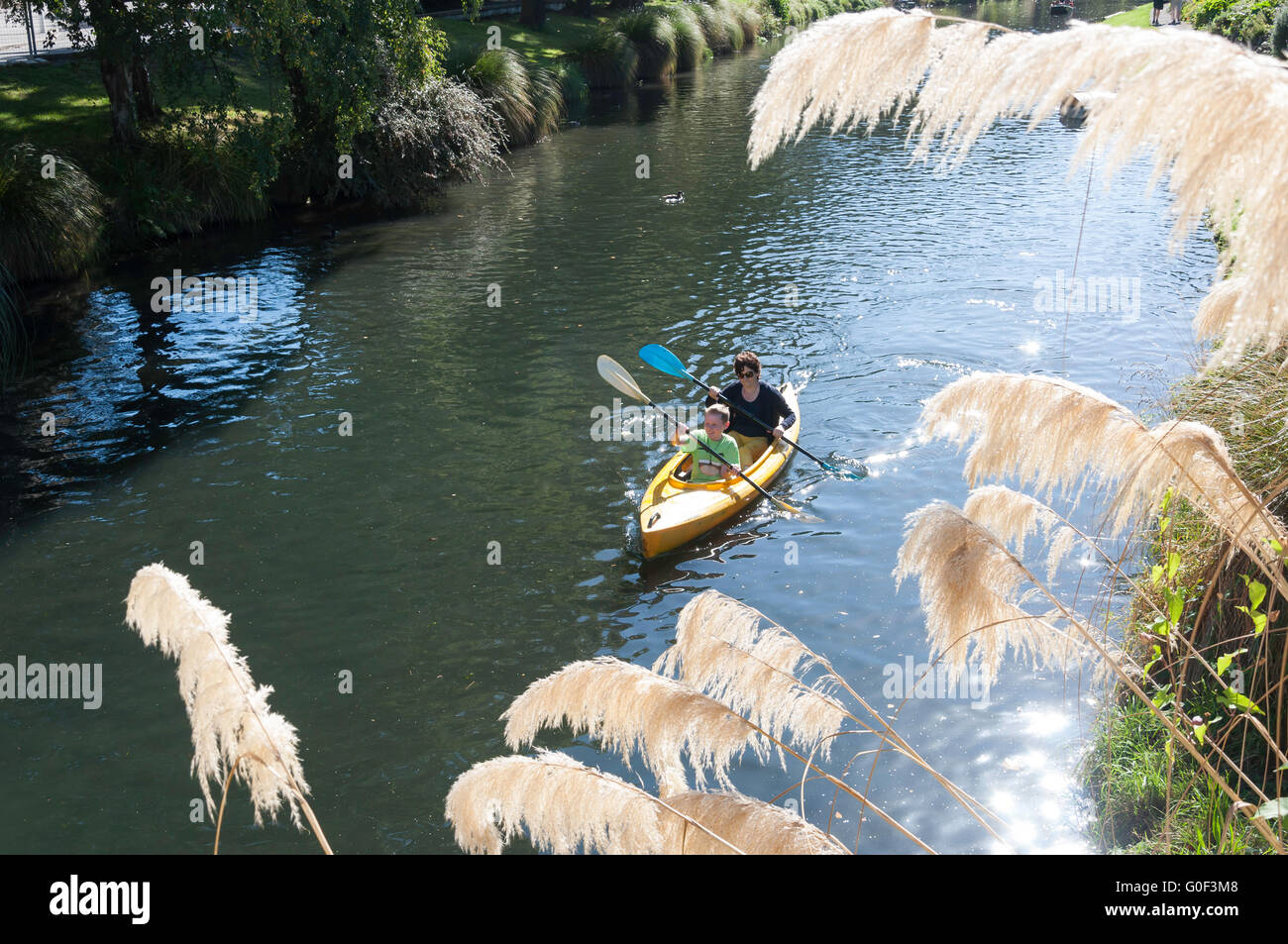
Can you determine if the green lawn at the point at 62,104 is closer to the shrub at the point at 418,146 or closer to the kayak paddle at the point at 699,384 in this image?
the shrub at the point at 418,146

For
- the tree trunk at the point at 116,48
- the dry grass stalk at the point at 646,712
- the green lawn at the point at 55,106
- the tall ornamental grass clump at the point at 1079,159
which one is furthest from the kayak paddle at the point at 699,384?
the green lawn at the point at 55,106

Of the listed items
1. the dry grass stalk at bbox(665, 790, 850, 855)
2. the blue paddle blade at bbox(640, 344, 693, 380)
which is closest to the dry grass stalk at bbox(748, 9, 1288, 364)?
the dry grass stalk at bbox(665, 790, 850, 855)

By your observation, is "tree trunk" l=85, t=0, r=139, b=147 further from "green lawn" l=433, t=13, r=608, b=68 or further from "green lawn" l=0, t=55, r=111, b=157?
"green lawn" l=433, t=13, r=608, b=68

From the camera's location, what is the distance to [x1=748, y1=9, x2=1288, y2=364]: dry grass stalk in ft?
6.75

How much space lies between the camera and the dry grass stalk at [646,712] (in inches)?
104

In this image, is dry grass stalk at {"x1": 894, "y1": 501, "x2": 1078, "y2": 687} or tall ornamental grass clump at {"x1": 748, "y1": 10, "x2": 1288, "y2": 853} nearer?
tall ornamental grass clump at {"x1": 748, "y1": 10, "x2": 1288, "y2": 853}

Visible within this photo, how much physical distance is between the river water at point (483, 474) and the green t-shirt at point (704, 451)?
65 centimetres

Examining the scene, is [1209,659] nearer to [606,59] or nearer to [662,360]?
[662,360]

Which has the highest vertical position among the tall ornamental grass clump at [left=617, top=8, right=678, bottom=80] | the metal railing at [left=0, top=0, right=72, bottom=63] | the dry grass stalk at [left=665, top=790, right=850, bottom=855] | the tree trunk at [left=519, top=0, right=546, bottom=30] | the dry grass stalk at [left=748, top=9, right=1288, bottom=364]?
the tree trunk at [left=519, top=0, right=546, bottom=30]

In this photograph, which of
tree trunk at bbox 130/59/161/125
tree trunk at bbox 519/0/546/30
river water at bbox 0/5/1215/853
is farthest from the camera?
tree trunk at bbox 519/0/546/30

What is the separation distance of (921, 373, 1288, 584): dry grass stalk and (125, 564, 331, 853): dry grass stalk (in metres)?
2.13

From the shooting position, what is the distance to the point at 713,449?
1033cm

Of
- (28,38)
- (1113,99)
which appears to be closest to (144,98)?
(28,38)

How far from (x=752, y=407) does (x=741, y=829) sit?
9.00m
